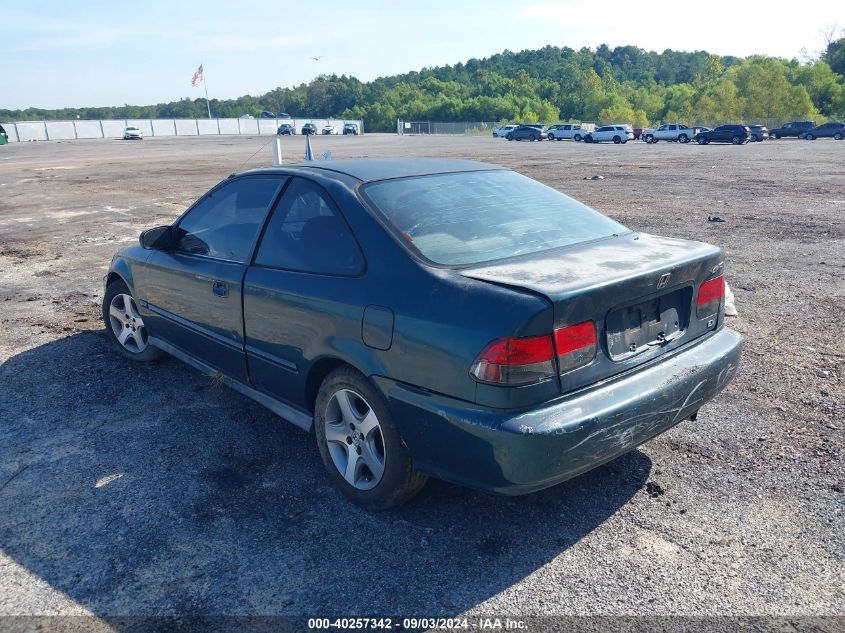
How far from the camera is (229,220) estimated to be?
396 centimetres

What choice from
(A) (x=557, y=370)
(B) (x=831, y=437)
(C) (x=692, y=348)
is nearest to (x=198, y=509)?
(A) (x=557, y=370)

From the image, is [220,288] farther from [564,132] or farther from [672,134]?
[564,132]

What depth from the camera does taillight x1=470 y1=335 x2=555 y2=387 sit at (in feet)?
8.00

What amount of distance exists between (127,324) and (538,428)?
3.91 metres

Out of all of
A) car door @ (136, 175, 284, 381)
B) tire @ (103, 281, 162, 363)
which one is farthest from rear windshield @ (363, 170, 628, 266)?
tire @ (103, 281, 162, 363)

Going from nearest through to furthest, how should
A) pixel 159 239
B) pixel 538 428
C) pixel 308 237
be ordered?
pixel 538 428
pixel 308 237
pixel 159 239

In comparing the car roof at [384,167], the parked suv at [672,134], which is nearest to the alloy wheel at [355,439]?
the car roof at [384,167]

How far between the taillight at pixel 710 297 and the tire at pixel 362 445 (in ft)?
5.30

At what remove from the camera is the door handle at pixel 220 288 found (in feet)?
12.3

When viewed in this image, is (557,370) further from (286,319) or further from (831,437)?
(831,437)

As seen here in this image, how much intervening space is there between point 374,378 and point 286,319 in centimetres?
73

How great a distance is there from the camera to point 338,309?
2992mm

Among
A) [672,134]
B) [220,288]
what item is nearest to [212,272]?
[220,288]

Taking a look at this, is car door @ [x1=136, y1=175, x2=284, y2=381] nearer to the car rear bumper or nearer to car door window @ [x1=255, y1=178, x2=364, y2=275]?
car door window @ [x1=255, y1=178, x2=364, y2=275]
